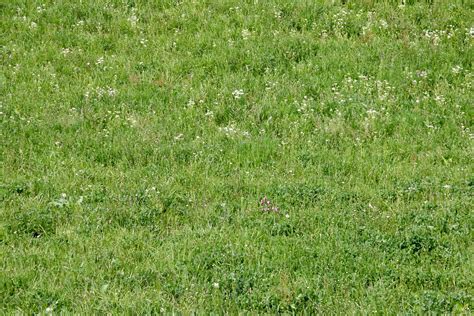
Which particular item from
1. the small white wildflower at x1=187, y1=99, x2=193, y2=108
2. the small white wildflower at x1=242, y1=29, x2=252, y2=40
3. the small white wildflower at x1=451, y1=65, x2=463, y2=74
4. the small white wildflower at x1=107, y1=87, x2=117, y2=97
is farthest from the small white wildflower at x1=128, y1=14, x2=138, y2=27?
the small white wildflower at x1=451, y1=65, x2=463, y2=74

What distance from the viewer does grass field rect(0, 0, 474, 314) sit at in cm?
693

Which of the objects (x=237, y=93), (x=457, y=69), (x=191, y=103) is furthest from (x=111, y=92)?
(x=457, y=69)

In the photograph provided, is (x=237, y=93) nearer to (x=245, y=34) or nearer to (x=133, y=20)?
(x=245, y=34)

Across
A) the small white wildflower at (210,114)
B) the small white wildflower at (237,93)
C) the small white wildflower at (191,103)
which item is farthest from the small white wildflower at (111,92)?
the small white wildflower at (237,93)

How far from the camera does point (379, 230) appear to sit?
788 cm

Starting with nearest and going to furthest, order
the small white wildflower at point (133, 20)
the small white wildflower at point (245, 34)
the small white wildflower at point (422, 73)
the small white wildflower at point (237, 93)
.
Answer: the small white wildflower at point (237, 93) < the small white wildflower at point (422, 73) < the small white wildflower at point (245, 34) < the small white wildflower at point (133, 20)

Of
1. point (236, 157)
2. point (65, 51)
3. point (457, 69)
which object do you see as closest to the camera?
point (236, 157)

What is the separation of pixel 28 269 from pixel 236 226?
2.28m

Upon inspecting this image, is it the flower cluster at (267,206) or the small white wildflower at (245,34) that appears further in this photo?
the small white wildflower at (245,34)

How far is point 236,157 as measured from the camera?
9.81m

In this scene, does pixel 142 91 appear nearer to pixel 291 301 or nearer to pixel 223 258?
pixel 223 258

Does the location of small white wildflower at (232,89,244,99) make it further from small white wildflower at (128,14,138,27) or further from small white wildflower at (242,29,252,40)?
small white wildflower at (128,14,138,27)

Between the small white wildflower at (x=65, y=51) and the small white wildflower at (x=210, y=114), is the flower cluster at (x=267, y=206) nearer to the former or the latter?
the small white wildflower at (x=210, y=114)

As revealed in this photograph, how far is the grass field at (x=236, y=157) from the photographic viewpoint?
6.93m
